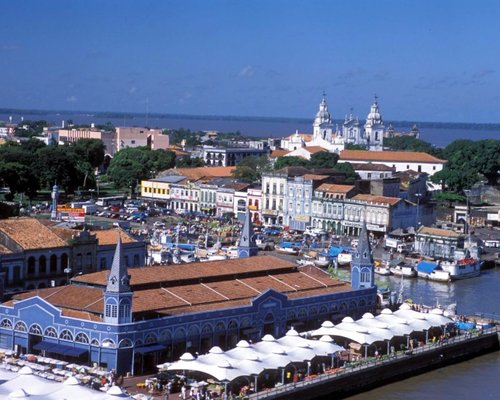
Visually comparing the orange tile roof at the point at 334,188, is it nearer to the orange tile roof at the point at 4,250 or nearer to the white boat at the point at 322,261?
the white boat at the point at 322,261

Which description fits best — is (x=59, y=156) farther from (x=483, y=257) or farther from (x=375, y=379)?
(x=375, y=379)

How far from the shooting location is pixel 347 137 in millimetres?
134750

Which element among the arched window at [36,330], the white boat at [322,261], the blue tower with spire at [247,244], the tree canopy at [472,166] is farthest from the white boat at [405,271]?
the tree canopy at [472,166]

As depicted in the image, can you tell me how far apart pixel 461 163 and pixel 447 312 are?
56.3 m

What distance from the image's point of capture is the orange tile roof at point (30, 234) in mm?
36938

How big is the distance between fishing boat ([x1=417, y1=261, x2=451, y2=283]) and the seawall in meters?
15.4

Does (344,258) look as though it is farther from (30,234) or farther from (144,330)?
(144,330)

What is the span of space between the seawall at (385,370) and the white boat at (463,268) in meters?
16.0

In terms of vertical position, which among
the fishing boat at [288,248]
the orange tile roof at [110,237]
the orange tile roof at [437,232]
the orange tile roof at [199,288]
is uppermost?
the orange tile roof at [110,237]

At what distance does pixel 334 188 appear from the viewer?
69.8 metres

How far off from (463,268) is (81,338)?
97.9ft

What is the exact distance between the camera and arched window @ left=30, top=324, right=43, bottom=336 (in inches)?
1214

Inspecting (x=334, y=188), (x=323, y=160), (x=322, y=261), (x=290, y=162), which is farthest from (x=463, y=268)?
(x=323, y=160)

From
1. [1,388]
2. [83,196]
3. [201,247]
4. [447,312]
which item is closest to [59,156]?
[83,196]
